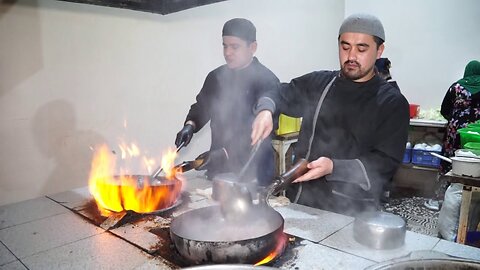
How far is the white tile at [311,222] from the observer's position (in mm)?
1711

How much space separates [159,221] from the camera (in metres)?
1.88

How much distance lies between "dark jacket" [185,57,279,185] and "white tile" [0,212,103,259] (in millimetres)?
1471

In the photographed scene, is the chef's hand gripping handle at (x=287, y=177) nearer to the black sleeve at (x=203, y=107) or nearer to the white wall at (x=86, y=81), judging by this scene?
the black sleeve at (x=203, y=107)

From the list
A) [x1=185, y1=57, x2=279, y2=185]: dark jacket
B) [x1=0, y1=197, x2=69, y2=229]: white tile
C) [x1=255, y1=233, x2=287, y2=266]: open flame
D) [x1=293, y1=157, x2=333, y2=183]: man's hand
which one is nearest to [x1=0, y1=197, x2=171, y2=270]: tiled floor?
[x1=0, y1=197, x2=69, y2=229]: white tile

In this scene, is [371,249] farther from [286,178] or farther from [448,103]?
[448,103]

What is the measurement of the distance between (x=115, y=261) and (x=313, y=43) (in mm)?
5645

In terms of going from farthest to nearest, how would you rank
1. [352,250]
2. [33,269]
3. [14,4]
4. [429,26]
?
1. [429,26]
2. [14,4]
3. [352,250]
4. [33,269]

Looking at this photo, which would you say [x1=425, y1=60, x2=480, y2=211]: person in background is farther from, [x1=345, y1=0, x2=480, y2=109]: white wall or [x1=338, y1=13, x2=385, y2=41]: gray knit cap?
[x1=338, y1=13, x2=385, y2=41]: gray knit cap

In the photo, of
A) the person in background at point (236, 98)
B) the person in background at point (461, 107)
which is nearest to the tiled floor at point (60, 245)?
the person in background at point (236, 98)

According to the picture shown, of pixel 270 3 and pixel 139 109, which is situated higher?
pixel 270 3

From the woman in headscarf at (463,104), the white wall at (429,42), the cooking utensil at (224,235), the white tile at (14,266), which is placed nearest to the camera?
the cooking utensil at (224,235)

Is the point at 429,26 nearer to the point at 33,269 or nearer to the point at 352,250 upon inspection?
the point at 352,250

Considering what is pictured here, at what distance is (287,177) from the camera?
1.70 meters

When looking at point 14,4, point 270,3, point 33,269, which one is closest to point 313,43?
point 270,3
